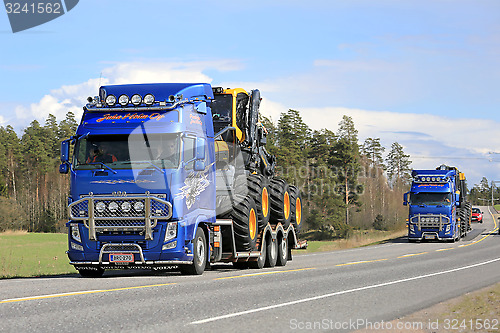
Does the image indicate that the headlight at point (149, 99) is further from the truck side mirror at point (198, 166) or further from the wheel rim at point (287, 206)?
the wheel rim at point (287, 206)

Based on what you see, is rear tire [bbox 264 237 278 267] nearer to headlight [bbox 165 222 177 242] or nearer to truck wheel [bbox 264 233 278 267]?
truck wheel [bbox 264 233 278 267]

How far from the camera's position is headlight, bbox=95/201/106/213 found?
→ 1474 cm

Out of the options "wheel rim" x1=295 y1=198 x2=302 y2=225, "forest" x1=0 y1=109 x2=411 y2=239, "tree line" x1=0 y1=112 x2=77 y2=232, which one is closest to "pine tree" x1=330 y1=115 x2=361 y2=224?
"forest" x1=0 y1=109 x2=411 y2=239

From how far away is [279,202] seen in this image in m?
21.5

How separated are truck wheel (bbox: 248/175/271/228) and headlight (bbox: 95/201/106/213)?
553cm

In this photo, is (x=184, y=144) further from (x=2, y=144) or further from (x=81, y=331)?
(x=2, y=144)

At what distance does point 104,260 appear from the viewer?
586 inches

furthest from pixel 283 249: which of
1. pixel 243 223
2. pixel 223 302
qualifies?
pixel 223 302

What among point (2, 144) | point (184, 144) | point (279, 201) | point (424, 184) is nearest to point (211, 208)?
point (184, 144)

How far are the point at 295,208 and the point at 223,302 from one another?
42.3 feet

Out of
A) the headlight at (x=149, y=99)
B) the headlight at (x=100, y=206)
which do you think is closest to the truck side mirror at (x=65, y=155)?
the headlight at (x=100, y=206)

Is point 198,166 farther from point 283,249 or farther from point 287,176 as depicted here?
point 287,176

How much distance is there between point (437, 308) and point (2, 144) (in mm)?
116651

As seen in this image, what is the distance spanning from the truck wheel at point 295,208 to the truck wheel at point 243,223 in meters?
4.34
